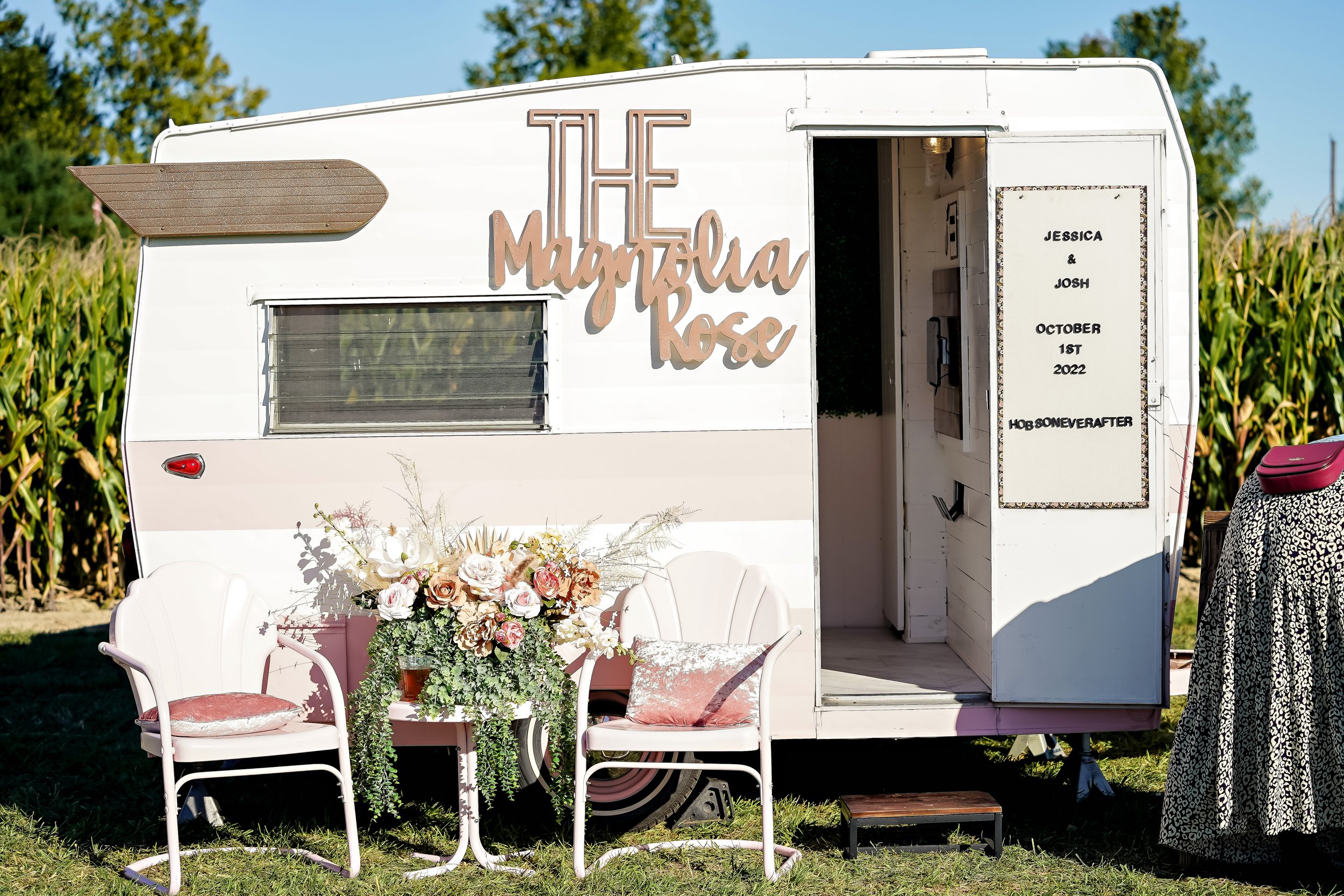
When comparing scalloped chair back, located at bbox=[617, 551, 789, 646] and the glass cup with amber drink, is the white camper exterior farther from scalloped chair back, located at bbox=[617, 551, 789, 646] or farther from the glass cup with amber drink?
the glass cup with amber drink

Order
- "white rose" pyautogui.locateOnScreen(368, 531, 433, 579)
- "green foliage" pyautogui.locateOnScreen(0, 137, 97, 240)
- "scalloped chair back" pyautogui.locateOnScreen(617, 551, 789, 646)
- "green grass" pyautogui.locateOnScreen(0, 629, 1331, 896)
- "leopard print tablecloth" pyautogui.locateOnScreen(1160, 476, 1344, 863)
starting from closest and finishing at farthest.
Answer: "leopard print tablecloth" pyautogui.locateOnScreen(1160, 476, 1344, 863) → "green grass" pyautogui.locateOnScreen(0, 629, 1331, 896) → "white rose" pyautogui.locateOnScreen(368, 531, 433, 579) → "scalloped chair back" pyautogui.locateOnScreen(617, 551, 789, 646) → "green foliage" pyautogui.locateOnScreen(0, 137, 97, 240)

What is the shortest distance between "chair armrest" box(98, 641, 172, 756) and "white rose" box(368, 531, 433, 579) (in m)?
0.77

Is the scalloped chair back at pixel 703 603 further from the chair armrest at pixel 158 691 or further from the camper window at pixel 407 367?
the chair armrest at pixel 158 691

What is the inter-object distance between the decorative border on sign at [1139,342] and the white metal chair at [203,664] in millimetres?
2481

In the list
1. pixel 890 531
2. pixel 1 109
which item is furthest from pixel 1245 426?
pixel 1 109

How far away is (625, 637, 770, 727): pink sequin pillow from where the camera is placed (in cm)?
407

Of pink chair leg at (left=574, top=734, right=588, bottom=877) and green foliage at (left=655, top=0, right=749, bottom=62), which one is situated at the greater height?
green foliage at (left=655, top=0, right=749, bottom=62)

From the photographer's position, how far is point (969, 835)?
14.3 ft

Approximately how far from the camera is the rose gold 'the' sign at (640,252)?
14.3 feet

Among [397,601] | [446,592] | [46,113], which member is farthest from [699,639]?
[46,113]

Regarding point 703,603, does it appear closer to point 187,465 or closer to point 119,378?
point 187,465

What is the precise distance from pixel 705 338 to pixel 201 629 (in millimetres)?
2057

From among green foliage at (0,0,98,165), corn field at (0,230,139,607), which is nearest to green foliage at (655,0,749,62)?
green foliage at (0,0,98,165)

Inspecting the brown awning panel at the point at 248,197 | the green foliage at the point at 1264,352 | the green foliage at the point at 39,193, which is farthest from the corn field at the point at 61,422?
the green foliage at the point at 39,193
